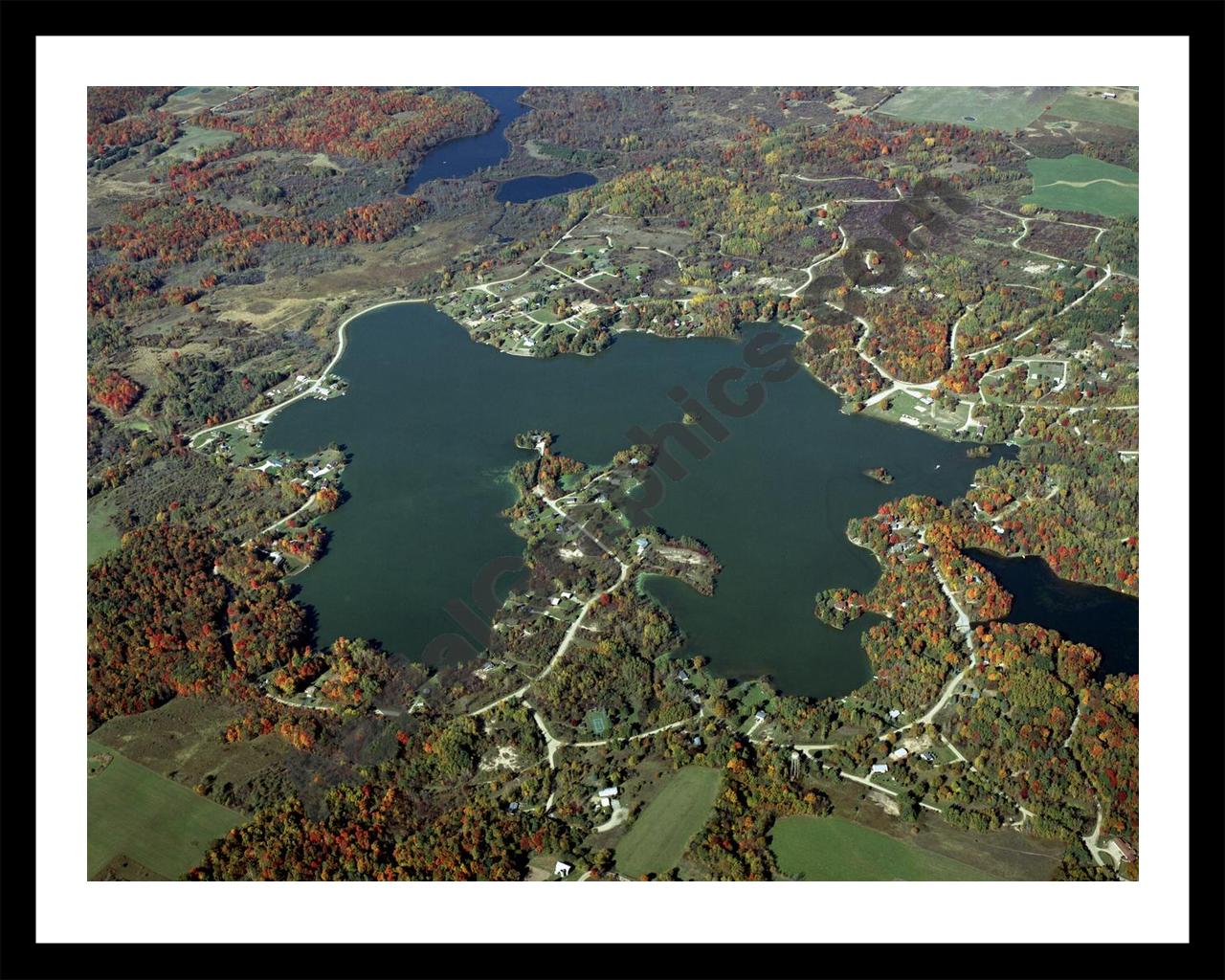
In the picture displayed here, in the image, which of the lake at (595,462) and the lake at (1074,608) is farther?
the lake at (595,462)

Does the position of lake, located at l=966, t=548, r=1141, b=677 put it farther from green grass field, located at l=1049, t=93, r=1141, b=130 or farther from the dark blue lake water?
green grass field, located at l=1049, t=93, r=1141, b=130

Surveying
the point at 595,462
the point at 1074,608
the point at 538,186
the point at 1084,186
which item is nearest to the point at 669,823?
the point at 1074,608

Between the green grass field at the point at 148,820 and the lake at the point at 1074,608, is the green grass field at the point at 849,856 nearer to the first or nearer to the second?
the lake at the point at 1074,608

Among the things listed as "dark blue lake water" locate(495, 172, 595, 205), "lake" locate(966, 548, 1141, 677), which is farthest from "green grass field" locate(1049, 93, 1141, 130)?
"lake" locate(966, 548, 1141, 677)

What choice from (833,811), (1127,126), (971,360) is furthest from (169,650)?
(1127,126)

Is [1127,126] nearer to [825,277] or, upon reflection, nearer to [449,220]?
[825,277]

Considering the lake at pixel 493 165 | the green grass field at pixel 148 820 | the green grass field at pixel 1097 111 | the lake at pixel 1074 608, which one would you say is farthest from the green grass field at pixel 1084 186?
the green grass field at pixel 148 820

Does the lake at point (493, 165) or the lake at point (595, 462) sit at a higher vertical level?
the lake at point (493, 165)
